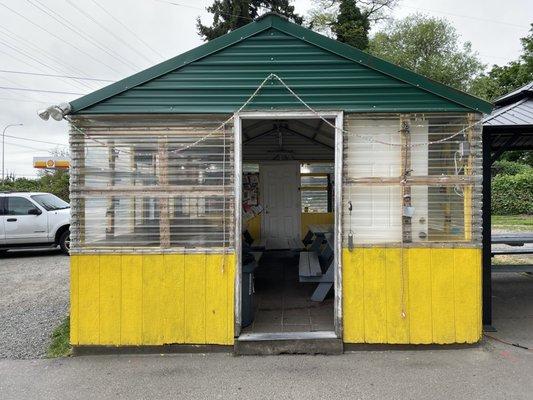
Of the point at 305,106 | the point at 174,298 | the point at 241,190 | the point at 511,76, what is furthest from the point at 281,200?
the point at 511,76

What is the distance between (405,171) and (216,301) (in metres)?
2.47

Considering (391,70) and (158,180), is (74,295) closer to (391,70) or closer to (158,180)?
(158,180)

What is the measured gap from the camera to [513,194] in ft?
71.5

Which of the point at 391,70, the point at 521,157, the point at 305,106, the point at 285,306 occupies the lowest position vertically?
the point at 285,306

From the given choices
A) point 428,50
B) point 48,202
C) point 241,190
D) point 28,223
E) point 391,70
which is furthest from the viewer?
point 428,50

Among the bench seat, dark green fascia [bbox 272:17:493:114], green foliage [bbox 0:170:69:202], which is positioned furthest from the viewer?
green foliage [bbox 0:170:69:202]

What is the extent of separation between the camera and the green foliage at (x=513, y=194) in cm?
2147

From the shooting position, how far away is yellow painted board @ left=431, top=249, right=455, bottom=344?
14.4ft

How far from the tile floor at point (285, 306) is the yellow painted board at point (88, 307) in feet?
5.31

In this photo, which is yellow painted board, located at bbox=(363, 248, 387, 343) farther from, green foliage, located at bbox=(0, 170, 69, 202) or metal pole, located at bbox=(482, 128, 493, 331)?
green foliage, located at bbox=(0, 170, 69, 202)

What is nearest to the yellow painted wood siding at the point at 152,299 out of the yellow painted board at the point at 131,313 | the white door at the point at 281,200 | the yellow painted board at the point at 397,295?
the yellow painted board at the point at 131,313

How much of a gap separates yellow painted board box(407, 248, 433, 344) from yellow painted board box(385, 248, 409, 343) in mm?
55

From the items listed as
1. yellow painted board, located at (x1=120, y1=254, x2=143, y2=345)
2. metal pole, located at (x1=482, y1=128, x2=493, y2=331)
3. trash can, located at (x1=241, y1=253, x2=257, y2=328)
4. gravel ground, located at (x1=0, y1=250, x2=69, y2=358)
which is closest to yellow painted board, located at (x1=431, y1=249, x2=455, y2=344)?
metal pole, located at (x1=482, y1=128, x2=493, y2=331)

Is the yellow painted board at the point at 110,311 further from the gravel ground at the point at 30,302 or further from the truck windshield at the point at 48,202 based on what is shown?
the truck windshield at the point at 48,202
